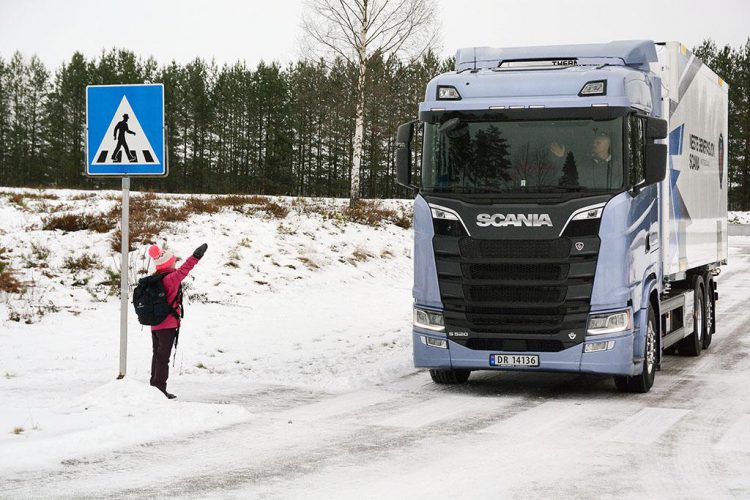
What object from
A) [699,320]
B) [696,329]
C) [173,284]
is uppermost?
[173,284]

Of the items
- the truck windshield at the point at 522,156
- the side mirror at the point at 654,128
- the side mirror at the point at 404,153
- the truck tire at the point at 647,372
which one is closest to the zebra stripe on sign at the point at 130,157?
the side mirror at the point at 404,153

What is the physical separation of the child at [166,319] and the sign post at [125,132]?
13.3 inches

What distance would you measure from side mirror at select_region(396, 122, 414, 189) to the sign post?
2.64 m

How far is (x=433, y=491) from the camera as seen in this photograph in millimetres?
6133

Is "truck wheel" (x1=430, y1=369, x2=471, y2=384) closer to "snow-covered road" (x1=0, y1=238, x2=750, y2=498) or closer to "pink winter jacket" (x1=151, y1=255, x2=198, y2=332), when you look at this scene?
"snow-covered road" (x1=0, y1=238, x2=750, y2=498)

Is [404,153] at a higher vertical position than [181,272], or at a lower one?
higher

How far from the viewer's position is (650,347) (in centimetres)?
1091

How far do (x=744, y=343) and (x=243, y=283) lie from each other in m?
8.76

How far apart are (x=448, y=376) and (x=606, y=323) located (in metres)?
2.19

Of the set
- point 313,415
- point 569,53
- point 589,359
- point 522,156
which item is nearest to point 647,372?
point 589,359

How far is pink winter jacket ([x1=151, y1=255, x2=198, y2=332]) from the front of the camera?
9.23 metres

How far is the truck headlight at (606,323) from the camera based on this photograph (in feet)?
32.7

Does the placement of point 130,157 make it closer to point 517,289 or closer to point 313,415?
point 313,415

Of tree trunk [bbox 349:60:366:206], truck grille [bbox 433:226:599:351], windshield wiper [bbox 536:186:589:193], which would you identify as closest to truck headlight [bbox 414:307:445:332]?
truck grille [bbox 433:226:599:351]
